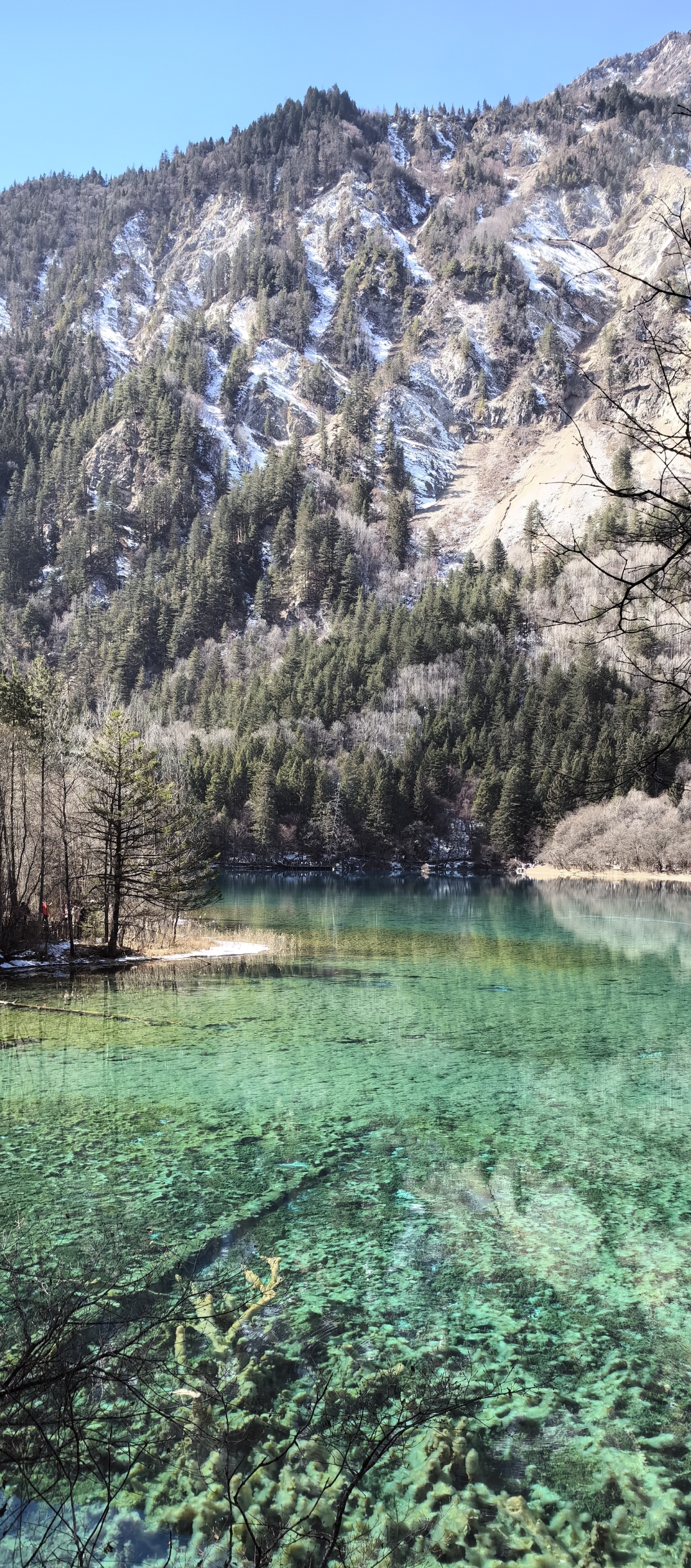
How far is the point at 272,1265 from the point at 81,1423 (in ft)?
10.7

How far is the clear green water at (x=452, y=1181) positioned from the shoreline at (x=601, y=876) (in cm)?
6638

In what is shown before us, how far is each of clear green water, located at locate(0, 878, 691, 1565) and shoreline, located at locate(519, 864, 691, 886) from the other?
66377 millimetres

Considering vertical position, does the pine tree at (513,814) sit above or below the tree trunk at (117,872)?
above

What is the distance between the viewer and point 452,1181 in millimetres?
11938

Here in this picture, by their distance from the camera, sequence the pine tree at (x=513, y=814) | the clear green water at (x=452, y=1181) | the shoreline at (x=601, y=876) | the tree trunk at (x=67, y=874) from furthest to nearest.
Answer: the pine tree at (x=513, y=814), the shoreline at (x=601, y=876), the tree trunk at (x=67, y=874), the clear green water at (x=452, y=1181)

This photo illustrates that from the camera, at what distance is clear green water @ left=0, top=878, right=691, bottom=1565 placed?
6.59 meters

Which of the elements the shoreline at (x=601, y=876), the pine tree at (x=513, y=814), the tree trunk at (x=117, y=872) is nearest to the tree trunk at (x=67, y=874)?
the tree trunk at (x=117, y=872)

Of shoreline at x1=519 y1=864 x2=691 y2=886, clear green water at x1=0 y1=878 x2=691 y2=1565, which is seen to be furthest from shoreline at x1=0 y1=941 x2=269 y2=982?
shoreline at x1=519 y1=864 x2=691 y2=886

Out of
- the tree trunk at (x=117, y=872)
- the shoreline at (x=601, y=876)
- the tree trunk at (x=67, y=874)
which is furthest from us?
the shoreline at (x=601, y=876)

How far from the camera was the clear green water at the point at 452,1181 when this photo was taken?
260 inches

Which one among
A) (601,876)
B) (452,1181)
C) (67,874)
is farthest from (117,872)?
(601,876)

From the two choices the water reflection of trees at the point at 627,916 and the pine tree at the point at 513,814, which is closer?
the water reflection of trees at the point at 627,916

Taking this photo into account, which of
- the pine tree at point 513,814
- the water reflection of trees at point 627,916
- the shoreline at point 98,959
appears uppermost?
the pine tree at point 513,814

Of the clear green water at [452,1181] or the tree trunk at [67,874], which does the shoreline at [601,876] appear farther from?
the tree trunk at [67,874]
